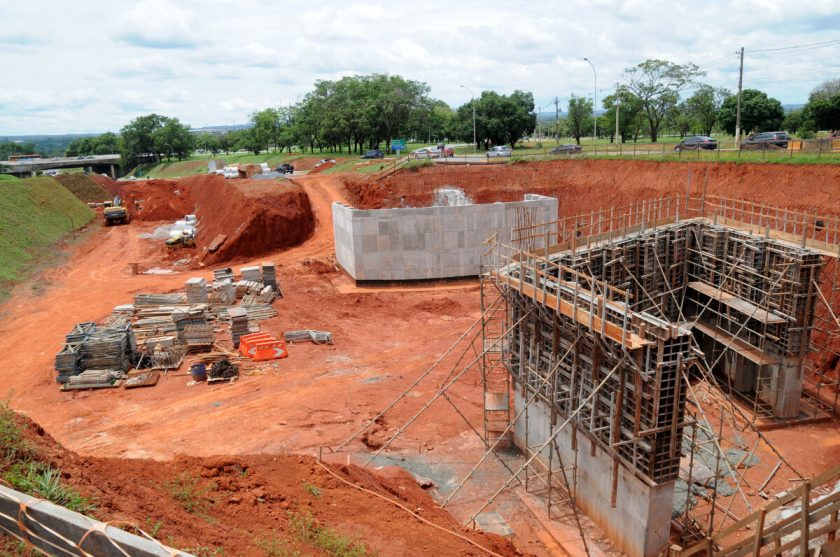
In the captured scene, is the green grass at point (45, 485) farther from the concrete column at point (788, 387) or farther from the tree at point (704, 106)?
the tree at point (704, 106)

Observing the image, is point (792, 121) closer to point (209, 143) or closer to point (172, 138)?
point (172, 138)

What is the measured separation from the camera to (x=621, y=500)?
13523 millimetres

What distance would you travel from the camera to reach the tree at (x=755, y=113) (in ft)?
196

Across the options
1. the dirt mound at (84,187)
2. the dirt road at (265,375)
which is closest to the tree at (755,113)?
the dirt road at (265,375)

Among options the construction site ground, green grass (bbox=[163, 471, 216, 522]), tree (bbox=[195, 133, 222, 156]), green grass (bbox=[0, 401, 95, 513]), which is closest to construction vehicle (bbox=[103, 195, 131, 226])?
the construction site ground

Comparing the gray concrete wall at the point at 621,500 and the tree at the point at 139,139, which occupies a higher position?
the tree at the point at 139,139

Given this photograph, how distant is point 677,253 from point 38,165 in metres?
108

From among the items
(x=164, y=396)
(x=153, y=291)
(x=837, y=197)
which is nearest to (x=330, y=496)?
(x=164, y=396)

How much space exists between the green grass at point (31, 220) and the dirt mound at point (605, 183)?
80.3 ft

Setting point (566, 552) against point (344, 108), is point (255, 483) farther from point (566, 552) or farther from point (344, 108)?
point (344, 108)

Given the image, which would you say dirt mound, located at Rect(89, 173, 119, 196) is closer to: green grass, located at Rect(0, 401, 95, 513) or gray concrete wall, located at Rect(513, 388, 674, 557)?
green grass, located at Rect(0, 401, 95, 513)

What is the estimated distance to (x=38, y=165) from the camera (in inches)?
3920

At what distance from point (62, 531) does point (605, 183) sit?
134 feet

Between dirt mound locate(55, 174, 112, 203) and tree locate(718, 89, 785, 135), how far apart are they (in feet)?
224
